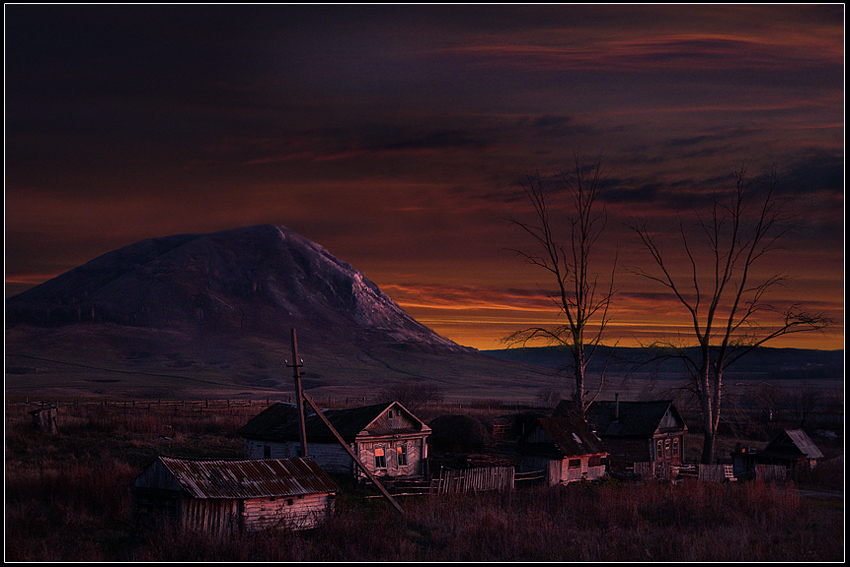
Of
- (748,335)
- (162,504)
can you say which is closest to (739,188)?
(748,335)

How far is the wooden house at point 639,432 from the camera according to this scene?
163ft

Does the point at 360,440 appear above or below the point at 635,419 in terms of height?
below

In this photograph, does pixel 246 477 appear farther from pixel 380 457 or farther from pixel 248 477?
pixel 380 457

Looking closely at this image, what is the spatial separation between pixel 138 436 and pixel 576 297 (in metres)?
30.3

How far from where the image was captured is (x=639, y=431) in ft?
164

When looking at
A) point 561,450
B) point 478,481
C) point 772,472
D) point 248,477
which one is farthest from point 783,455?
point 248,477

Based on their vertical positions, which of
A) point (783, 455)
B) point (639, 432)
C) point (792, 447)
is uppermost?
point (639, 432)

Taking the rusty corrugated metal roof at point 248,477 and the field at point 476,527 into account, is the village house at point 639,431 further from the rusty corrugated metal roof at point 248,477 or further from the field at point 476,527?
the rusty corrugated metal roof at point 248,477

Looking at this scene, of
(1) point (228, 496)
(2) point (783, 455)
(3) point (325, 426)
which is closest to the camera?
(1) point (228, 496)

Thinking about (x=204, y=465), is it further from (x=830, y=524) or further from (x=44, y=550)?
(x=830, y=524)

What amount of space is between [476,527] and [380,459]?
53.6ft

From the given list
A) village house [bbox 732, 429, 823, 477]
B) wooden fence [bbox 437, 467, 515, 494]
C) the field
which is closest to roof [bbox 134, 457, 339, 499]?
the field

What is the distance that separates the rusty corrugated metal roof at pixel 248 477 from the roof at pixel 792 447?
37.1 m

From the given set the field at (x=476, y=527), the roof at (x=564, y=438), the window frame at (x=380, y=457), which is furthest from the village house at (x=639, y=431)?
the window frame at (x=380, y=457)
